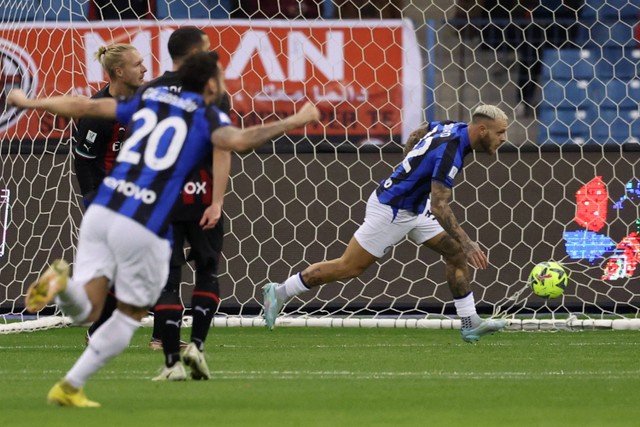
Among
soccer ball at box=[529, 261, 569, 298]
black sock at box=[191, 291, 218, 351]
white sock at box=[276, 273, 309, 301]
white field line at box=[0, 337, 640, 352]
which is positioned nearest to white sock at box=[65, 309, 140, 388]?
black sock at box=[191, 291, 218, 351]

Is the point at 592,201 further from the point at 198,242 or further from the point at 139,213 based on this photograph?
the point at 139,213

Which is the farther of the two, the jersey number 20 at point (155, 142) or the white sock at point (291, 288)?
the white sock at point (291, 288)

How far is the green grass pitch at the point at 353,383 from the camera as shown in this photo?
18.4 ft

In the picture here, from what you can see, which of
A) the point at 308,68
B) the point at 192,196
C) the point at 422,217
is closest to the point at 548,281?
the point at 422,217

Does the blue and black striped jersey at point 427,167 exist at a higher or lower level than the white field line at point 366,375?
higher

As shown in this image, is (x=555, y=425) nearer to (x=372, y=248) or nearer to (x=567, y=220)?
(x=372, y=248)

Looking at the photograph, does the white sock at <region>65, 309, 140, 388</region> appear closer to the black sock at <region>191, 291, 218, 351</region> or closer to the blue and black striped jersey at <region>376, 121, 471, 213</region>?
the black sock at <region>191, 291, 218, 351</region>

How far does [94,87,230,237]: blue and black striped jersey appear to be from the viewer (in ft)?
19.9

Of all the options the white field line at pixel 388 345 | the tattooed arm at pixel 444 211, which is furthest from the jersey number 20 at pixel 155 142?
the white field line at pixel 388 345

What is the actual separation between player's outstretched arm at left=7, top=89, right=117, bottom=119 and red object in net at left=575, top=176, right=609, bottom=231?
589cm

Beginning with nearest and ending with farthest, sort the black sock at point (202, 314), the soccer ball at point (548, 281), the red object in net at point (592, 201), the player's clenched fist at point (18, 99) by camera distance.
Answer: the player's clenched fist at point (18, 99) < the black sock at point (202, 314) < the soccer ball at point (548, 281) < the red object in net at point (592, 201)

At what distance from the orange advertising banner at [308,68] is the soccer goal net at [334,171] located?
12 mm

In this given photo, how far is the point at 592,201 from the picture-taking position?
38.0 ft

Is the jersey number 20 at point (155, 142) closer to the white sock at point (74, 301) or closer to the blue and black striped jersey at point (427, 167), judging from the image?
the white sock at point (74, 301)
